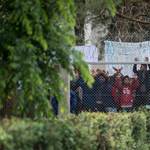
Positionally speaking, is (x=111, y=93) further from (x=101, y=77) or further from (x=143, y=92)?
(x=143, y=92)

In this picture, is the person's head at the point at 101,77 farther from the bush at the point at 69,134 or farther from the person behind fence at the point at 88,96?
the bush at the point at 69,134

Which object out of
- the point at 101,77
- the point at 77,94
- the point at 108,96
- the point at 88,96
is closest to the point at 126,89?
the point at 108,96

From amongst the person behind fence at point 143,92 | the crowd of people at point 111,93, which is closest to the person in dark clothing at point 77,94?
the crowd of people at point 111,93

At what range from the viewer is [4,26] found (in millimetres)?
3709

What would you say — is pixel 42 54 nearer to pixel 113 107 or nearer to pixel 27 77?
pixel 27 77

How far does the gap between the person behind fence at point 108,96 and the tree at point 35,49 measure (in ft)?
10.2

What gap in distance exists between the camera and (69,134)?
135 inches

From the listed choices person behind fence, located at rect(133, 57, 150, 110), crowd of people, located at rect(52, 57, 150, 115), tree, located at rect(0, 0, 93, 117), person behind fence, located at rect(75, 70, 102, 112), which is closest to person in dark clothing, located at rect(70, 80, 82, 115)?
crowd of people, located at rect(52, 57, 150, 115)

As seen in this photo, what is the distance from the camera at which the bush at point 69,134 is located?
114 inches

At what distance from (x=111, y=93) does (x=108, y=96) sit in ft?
0.33

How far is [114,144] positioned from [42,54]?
1.83 m

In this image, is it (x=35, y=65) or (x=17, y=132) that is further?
(x=35, y=65)

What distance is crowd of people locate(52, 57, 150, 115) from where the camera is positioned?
21.8ft

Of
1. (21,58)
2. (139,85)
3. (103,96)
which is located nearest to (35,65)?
(21,58)
